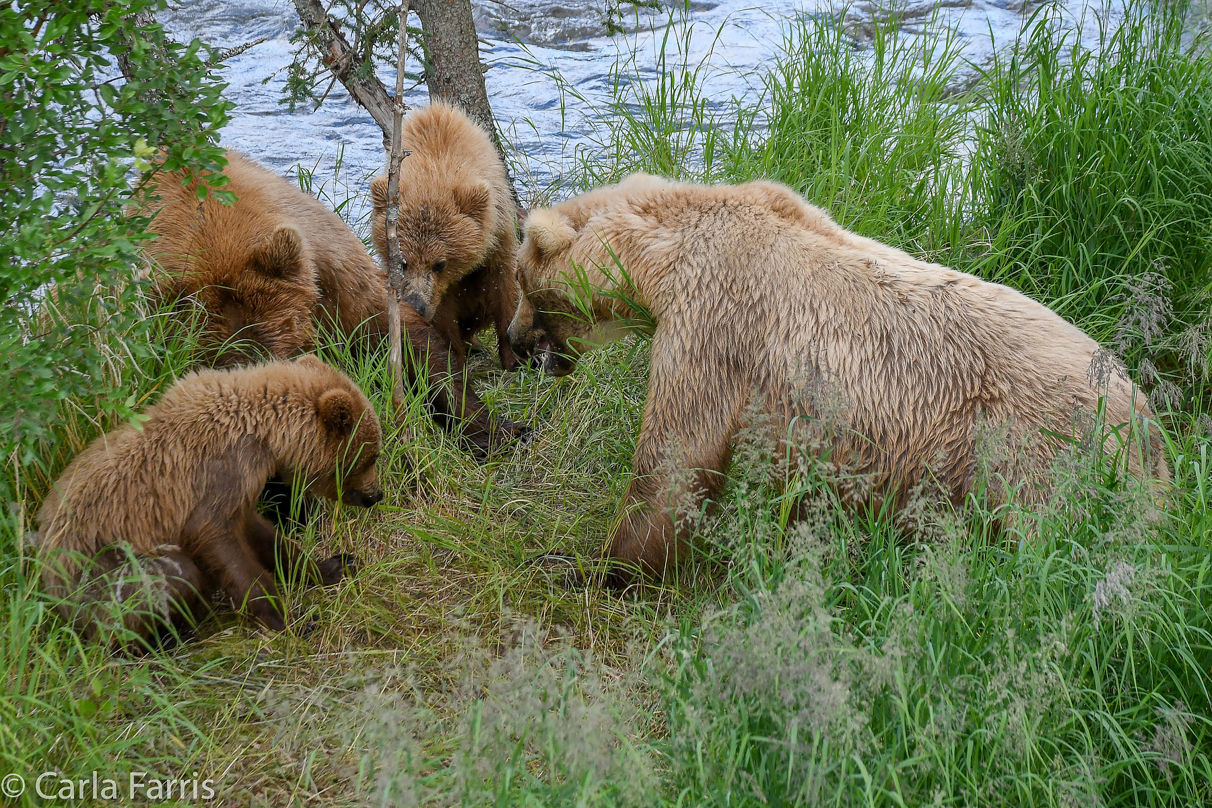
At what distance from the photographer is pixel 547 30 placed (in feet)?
32.3

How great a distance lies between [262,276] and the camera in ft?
16.1

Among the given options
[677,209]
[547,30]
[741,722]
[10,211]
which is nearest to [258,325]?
[10,211]

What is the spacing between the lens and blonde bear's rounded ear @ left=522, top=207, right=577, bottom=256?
14.6 ft

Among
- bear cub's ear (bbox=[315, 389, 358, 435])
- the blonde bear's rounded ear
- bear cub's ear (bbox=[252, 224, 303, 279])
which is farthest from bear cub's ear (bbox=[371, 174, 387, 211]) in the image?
bear cub's ear (bbox=[315, 389, 358, 435])

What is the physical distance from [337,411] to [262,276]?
3.46 ft

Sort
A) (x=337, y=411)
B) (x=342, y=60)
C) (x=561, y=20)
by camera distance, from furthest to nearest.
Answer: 1. (x=561, y=20)
2. (x=342, y=60)
3. (x=337, y=411)

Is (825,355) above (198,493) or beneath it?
above

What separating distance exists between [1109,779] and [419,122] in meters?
4.63

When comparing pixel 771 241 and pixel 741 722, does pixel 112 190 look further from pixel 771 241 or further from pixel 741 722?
pixel 741 722

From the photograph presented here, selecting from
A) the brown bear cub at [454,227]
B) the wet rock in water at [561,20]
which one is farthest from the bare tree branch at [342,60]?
the wet rock in water at [561,20]

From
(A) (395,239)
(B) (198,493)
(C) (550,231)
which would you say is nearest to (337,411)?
(B) (198,493)

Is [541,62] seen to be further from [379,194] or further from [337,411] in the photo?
[337,411]

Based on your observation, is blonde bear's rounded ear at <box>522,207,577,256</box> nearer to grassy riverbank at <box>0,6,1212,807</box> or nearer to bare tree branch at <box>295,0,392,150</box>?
grassy riverbank at <box>0,6,1212,807</box>

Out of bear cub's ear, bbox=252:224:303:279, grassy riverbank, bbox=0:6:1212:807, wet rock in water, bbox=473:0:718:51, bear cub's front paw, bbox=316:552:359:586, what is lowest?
bear cub's front paw, bbox=316:552:359:586
